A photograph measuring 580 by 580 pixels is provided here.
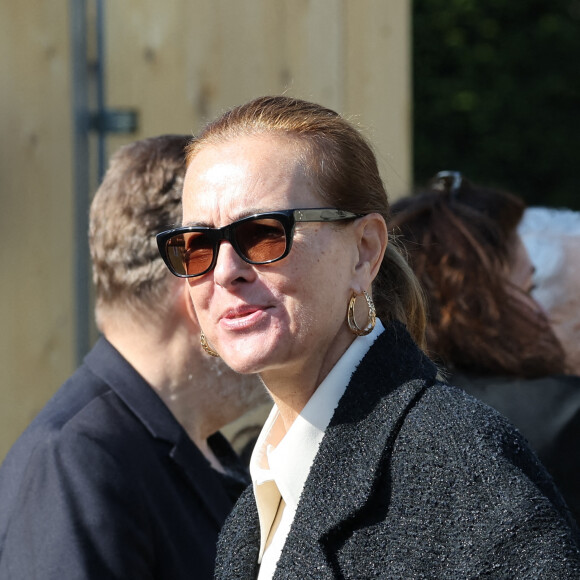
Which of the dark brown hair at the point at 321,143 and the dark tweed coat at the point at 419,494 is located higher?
the dark brown hair at the point at 321,143

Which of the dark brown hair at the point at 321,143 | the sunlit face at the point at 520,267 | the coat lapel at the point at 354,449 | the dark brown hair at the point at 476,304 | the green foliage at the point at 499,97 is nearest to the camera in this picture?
the coat lapel at the point at 354,449

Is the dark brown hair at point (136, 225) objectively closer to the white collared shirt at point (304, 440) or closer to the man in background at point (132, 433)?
the man in background at point (132, 433)

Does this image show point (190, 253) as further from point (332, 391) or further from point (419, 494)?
point (419, 494)

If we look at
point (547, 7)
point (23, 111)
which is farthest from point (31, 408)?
point (547, 7)

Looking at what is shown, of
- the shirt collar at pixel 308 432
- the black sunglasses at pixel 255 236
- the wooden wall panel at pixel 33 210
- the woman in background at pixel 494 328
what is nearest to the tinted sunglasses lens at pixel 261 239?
the black sunglasses at pixel 255 236

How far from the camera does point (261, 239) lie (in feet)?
4.66

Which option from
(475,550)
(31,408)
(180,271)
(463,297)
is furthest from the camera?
(31,408)

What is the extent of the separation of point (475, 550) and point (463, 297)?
1404 millimetres

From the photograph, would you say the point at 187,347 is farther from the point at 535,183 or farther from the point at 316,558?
the point at 535,183

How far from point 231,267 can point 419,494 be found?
0.44m

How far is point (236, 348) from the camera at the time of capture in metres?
1.46

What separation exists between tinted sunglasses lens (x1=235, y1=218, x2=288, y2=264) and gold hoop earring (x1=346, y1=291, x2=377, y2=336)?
0.51ft

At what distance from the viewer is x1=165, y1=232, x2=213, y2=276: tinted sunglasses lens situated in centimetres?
149

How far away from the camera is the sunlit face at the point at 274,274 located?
143 cm
